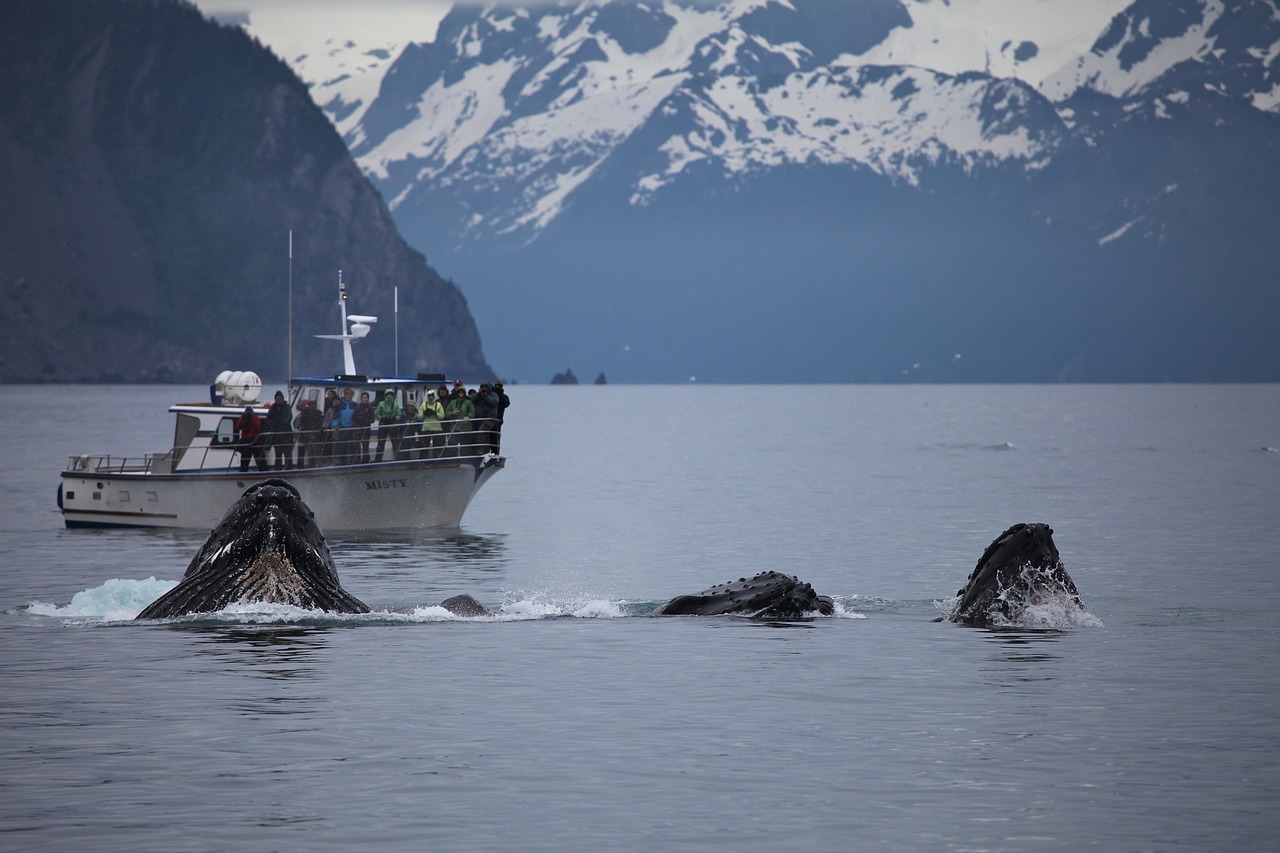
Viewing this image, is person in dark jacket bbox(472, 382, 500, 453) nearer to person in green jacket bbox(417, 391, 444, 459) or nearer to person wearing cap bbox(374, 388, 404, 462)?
person in green jacket bbox(417, 391, 444, 459)

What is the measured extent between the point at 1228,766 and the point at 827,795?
4.15 m

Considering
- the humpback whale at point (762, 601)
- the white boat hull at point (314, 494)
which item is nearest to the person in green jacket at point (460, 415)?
the white boat hull at point (314, 494)

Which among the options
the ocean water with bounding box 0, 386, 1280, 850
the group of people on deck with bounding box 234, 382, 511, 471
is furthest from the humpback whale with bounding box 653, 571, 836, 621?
the group of people on deck with bounding box 234, 382, 511, 471

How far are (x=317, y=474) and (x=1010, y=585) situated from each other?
69.3 ft

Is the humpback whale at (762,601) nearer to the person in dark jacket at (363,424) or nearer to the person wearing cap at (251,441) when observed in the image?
the person in dark jacket at (363,424)

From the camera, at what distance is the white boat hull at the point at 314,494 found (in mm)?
43375

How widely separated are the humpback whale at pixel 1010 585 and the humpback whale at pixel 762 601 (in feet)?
7.33

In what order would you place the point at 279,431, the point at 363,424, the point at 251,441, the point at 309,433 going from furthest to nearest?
the point at 363,424 → the point at 309,433 → the point at 251,441 → the point at 279,431

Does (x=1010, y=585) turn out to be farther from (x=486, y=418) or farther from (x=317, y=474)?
(x=317, y=474)

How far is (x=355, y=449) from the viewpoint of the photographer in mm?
44406

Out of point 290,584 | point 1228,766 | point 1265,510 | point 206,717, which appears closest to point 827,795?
point 1228,766

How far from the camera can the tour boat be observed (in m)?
43.5

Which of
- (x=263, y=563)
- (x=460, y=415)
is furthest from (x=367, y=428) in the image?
(x=263, y=563)

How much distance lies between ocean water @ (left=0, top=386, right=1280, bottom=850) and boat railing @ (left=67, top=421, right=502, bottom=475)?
205 centimetres
